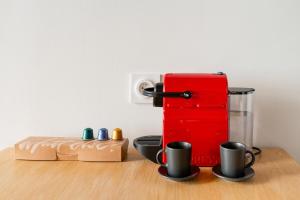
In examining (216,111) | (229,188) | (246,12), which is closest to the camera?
(229,188)

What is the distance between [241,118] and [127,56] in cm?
40

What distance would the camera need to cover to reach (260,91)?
993 millimetres

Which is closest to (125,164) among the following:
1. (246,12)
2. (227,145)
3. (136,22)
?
(227,145)

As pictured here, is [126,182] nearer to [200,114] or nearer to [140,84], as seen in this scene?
[200,114]

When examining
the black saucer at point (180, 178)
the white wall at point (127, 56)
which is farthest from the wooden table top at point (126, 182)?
the white wall at point (127, 56)

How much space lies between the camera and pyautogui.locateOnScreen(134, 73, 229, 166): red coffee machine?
804 mm

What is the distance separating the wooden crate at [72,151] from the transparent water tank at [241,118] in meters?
0.33

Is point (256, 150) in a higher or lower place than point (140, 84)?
lower

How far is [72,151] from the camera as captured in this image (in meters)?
0.86

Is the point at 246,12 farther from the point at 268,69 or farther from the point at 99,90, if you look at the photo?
the point at 99,90

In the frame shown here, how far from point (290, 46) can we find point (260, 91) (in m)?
0.16

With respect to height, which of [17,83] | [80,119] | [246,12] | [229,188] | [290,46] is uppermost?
[246,12]

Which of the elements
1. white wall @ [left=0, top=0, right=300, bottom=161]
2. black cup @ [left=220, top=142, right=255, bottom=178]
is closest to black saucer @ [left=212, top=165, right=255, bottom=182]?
black cup @ [left=220, top=142, right=255, bottom=178]

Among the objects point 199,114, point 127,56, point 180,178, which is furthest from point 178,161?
point 127,56
